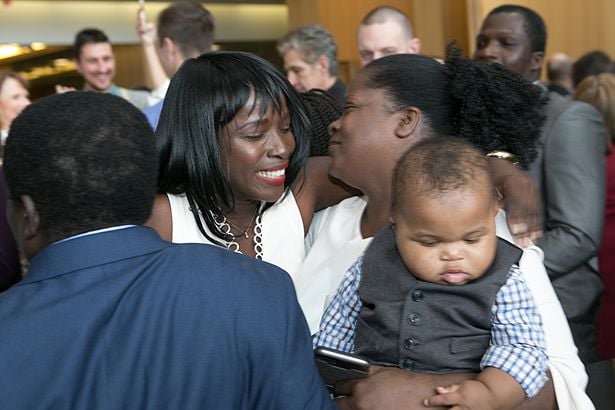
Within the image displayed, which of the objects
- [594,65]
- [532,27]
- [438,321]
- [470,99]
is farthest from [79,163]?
[594,65]

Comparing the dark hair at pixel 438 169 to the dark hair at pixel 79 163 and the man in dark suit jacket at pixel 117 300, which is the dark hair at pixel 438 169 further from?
the dark hair at pixel 79 163

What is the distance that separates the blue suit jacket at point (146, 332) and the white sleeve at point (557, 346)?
0.66 meters

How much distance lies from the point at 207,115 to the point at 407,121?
512 mm

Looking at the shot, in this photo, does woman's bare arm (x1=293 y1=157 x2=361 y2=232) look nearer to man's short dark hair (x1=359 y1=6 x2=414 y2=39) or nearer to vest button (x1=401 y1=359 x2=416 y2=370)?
vest button (x1=401 y1=359 x2=416 y2=370)

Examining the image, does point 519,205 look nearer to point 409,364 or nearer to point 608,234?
point 409,364

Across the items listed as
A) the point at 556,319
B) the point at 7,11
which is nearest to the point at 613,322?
the point at 556,319

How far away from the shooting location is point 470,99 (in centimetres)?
236

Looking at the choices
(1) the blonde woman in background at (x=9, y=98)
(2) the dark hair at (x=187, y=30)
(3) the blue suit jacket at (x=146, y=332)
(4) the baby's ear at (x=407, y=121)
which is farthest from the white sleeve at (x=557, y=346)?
(1) the blonde woman in background at (x=9, y=98)

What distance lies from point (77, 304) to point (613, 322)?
112 inches

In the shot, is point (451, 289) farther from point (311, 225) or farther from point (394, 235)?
point (311, 225)

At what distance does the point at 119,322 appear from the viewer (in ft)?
4.70

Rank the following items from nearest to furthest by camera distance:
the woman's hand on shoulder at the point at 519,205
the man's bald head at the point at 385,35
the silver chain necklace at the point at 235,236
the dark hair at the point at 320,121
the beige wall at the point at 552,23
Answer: the woman's hand on shoulder at the point at 519,205, the silver chain necklace at the point at 235,236, the dark hair at the point at 320,121, the man's bald head at the point at 385,35, the beige wall at the point at 552,23

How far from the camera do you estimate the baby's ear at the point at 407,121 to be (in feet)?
7.76

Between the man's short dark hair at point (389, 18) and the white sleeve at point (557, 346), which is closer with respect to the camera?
the white sleeve at point (557, 346)
